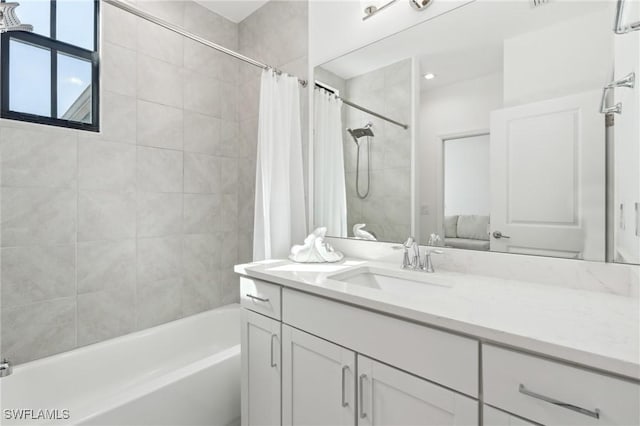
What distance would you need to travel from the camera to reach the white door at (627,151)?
888 mm

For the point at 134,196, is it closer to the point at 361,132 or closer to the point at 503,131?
the point at 361,132

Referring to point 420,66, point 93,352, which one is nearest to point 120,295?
point 93,352

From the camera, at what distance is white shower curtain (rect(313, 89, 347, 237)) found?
1.84 meters

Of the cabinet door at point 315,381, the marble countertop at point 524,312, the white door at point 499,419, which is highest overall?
the marble countertop at point 524,312

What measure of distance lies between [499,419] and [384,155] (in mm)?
1218

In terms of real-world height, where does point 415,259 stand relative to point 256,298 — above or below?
above

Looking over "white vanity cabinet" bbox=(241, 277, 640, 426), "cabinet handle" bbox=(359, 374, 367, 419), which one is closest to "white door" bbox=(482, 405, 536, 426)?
Answer: "white vanity cabinet" bbox=(241, 277, 640, 426)

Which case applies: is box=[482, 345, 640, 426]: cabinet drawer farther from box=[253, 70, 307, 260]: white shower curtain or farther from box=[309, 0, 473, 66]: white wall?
box=[309, 0, 473, 66]: white wall

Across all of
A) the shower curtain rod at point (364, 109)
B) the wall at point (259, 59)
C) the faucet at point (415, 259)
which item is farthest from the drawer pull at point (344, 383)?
the wall at point (259, 59)

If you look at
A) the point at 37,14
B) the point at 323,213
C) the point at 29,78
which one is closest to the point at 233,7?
the point at 37,14

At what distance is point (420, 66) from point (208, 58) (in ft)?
5.61

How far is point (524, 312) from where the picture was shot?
0.80m

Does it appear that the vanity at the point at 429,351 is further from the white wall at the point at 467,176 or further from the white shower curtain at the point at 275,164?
the white shower curtain at the point at 275,164

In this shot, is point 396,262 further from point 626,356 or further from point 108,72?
point 108,72
